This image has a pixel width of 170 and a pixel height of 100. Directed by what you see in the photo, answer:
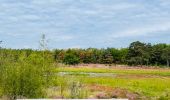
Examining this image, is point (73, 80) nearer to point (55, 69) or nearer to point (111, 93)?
point (55, 69)

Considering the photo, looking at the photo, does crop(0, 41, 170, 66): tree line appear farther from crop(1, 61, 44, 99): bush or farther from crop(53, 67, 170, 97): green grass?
crop(1, 61, 44, 99): bush

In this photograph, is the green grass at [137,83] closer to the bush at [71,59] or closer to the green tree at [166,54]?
the green tree at [166,54]

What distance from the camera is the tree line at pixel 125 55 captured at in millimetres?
69312

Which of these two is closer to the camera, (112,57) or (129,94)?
(129,94)

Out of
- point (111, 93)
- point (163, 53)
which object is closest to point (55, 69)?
point (111, 93)

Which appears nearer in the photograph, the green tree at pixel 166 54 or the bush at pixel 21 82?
the bush at pixel 21 82

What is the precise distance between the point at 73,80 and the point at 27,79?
10.7 ft

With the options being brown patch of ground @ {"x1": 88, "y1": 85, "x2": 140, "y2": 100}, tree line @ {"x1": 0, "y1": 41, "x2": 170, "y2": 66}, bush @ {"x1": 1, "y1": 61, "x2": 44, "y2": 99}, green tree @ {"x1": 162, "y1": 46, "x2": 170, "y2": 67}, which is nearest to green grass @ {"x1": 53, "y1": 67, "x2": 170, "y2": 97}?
brown patch of ground @ {"x1": 88, "y1": 85, "x2": 140, "y2": 100}

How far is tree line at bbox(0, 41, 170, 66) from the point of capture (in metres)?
69.3

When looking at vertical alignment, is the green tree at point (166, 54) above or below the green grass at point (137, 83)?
above

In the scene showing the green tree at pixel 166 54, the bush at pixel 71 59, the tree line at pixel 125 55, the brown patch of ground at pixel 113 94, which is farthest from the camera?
the bush at pixel 71 59

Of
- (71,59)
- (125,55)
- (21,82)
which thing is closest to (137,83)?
(21,82)

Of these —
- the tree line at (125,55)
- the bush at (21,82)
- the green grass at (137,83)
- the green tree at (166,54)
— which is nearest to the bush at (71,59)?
the tree line at (125,55)

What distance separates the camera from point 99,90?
2472 centimetres
